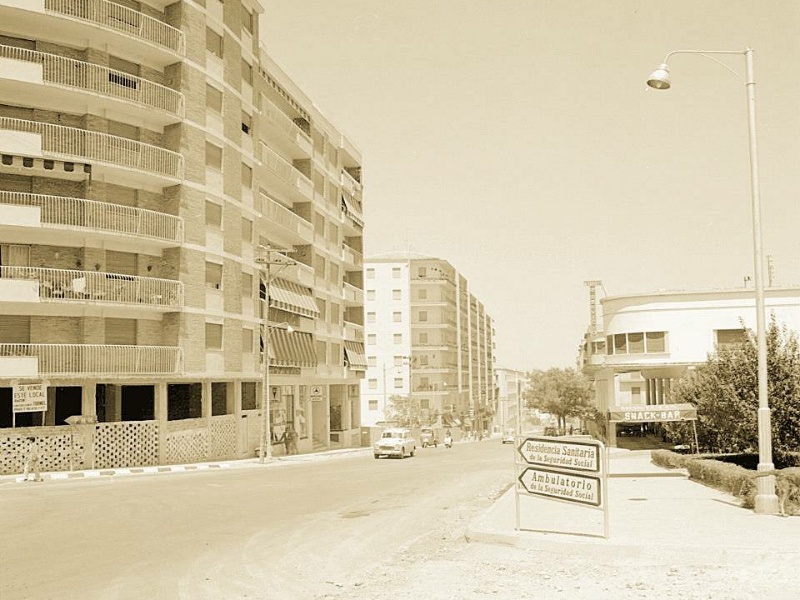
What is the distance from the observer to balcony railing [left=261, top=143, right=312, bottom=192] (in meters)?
47.1

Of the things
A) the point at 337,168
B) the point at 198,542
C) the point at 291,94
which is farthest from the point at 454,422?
the point at 198,542

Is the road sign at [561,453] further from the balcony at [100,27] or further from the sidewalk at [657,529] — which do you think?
the balcony at [100,27]

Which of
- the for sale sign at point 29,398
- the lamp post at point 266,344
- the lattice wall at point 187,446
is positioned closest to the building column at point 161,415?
the lattice wall at point 187,446

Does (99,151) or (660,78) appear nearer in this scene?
(660,78)

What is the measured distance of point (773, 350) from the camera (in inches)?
838

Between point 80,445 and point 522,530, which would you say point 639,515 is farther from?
point 80,445

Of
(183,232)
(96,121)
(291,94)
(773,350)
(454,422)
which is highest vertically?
(291,94)

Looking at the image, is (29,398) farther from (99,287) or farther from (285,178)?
(285,178)

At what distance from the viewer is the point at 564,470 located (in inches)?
520

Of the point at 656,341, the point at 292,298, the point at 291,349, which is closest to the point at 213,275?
the point at 292,298

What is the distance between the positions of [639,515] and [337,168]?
49.5 m

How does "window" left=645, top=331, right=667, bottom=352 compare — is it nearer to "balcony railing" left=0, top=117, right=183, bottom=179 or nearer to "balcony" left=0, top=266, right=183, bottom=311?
"balcony" left=0, top=266, right=183, bottom=311

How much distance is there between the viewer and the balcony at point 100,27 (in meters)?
33.1

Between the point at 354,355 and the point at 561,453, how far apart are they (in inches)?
1989
